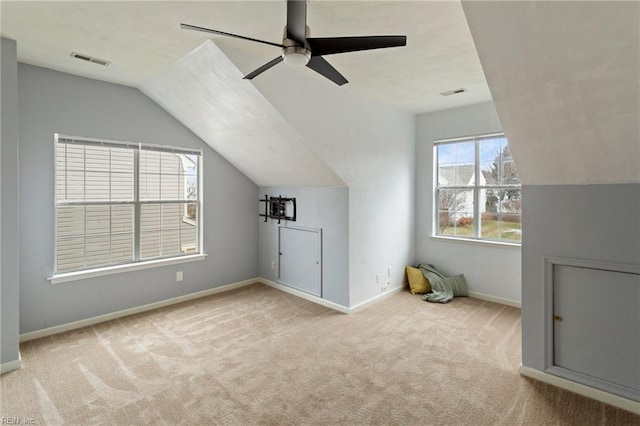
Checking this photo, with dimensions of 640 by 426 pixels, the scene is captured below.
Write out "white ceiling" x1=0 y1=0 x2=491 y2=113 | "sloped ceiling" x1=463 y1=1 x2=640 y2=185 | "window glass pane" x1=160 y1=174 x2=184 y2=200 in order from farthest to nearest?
"window glass pane" x1=160 y1=174 x2=184 y2=200 < "white ceiling" x1=0 y1=0 x2=491 y2=113 < "sloped ceiling" x1=463 y1=1 x2=640 y2=185

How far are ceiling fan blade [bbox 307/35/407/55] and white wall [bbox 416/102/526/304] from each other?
10.5ft

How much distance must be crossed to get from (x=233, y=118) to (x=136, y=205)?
1.73 m

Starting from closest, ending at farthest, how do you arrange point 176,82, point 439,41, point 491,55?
point 491,55 < point 439,41 < point 176,82

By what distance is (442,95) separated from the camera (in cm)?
409

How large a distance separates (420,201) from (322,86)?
101 inches

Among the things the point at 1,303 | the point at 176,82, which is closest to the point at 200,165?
the point at 176,82

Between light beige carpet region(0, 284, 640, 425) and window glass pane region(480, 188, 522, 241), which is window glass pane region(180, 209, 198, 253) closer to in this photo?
light beige carpet region(0, 284, 640, 425)

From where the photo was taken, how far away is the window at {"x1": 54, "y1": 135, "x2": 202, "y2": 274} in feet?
11.8

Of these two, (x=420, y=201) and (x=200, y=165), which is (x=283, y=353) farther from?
(x=420, y=201)

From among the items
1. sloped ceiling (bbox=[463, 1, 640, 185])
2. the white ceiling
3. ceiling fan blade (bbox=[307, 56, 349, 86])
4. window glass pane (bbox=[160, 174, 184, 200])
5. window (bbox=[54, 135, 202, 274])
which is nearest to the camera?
sloped ceiling (bbox=[463, 1, 640, 185])

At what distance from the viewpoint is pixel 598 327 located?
7.90 ft

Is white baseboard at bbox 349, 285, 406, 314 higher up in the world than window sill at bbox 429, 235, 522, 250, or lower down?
lower down

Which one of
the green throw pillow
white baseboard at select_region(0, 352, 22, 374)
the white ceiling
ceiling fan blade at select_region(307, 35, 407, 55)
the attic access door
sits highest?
the white ceiling

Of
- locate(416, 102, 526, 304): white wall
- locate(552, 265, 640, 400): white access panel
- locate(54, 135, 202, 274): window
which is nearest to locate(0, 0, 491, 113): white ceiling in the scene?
locate(54, 135, 202, 274): window
